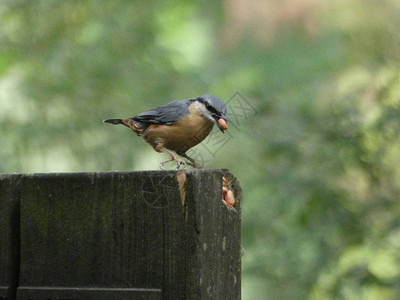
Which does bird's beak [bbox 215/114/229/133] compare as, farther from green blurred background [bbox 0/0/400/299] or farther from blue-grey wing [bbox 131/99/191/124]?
green blurred background [bbox 0/0/400/299]

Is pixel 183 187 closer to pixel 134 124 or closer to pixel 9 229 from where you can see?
pixel 9 229

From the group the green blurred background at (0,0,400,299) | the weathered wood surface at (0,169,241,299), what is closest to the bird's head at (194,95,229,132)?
the green blurred background at (0,0,400,299)

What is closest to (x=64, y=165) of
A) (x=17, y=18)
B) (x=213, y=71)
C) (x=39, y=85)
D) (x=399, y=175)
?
(x=39, y=85)

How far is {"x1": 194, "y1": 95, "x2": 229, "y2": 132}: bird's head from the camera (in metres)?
2.48

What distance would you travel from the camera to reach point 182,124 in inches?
106

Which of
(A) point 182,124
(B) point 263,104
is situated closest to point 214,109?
(A) point 182,124

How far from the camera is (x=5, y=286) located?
1.64 meters

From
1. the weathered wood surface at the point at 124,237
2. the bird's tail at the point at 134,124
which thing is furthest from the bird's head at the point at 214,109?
the weathered wood surface at the point at 124,237

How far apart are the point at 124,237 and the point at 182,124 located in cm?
119

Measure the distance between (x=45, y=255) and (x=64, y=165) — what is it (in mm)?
5367

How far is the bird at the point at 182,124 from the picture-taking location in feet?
8.30

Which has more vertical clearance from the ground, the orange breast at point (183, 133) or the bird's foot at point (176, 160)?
the orange breast at point (183, 133)

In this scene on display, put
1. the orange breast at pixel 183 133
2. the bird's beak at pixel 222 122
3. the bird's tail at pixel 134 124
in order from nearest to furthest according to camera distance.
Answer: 1. the bird's beak at pixel 222 122
2. the orange breast at pixel 183 133
3. the bird's tail at pixel 134 124

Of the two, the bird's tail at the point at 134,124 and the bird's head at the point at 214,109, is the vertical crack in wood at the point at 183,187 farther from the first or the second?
the bird's tail at the point at 134,124
